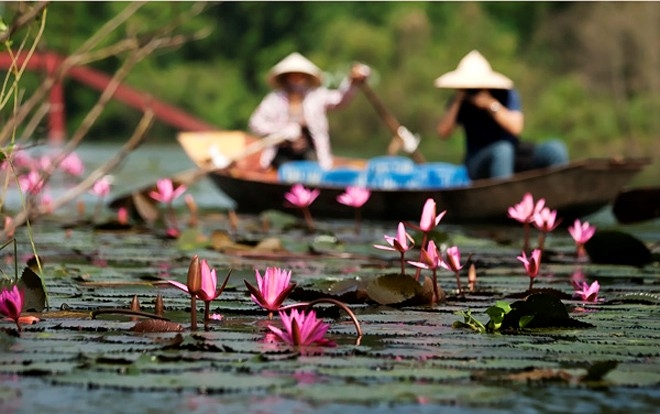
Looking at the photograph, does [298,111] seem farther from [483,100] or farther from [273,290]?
[273,290]

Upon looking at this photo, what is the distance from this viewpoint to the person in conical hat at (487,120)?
902cm

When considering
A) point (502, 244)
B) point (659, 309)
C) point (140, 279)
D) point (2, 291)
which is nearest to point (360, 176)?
point (502, 244)

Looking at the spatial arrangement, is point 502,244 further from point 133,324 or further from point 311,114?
point 311,114

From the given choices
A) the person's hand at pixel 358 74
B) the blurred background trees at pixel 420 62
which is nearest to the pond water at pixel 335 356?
the person's hand at pixel 358 74

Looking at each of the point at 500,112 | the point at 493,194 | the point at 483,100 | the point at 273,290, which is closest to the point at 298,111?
the point at 483,100

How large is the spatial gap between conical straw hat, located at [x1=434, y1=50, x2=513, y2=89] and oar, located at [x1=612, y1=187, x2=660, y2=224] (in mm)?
2590

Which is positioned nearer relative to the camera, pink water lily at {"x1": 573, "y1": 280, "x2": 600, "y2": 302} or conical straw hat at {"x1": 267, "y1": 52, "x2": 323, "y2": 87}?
pink water lily at {"x1": 573, "y1": 280, "x2": 600, "y2": 302}


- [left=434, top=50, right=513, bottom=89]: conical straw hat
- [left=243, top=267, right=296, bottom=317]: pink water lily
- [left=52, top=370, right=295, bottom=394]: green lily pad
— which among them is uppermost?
[left=434, top=50, right=513, bottom=89]: conical straw hat

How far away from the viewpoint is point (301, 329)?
2988mm

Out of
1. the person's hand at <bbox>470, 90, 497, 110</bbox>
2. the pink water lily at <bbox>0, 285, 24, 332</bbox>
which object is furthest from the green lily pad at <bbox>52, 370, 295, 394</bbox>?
the person's hand at <bbox>470, 90, 497, 110</bbox>

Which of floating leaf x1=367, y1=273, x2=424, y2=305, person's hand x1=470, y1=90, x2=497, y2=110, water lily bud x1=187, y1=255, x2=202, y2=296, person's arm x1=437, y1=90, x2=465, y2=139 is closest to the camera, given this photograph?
water lily bud x1=187, y1=255, x2=202, y2=296

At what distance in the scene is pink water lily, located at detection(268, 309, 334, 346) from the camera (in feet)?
9.75

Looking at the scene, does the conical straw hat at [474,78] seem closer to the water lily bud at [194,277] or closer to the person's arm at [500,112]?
the person's arm at [500,112]

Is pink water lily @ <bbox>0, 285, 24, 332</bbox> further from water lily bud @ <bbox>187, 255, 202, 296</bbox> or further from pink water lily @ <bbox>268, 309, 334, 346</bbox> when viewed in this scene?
pink water lily @ <bbox>268, 309, 334, 346</bbox>
